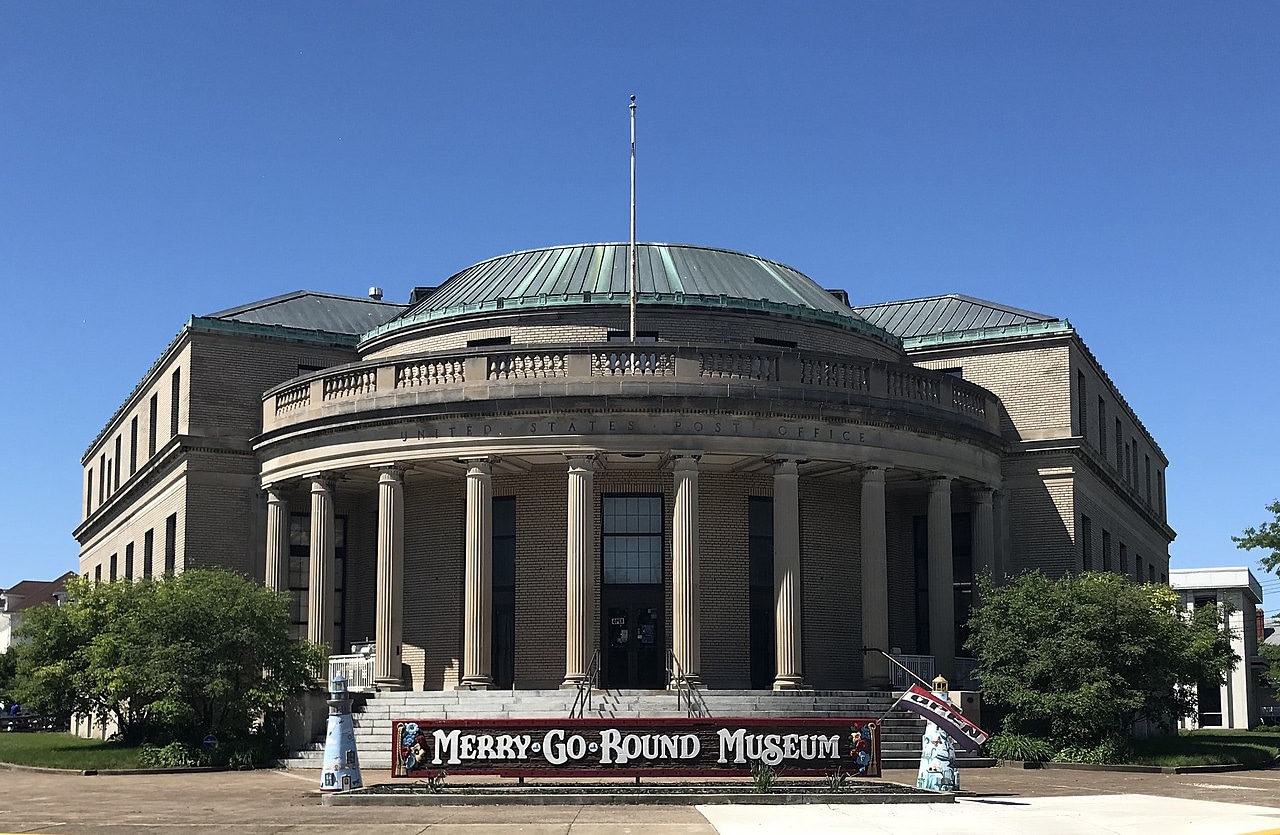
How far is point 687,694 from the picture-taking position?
112 feet

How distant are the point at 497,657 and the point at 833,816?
21.3 meters

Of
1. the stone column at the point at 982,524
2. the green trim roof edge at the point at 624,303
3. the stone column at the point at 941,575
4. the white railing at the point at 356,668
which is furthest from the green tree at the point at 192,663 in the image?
the stone column at the point at 982,524

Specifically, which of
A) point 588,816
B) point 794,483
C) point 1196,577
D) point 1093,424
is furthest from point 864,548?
point 1196,577

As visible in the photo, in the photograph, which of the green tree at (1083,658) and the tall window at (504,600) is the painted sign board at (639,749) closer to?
the green tree at (1083,658)

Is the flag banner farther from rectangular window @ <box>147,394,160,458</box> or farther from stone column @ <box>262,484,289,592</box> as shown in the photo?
rectangular window @ <box>147,394,160,458</box>

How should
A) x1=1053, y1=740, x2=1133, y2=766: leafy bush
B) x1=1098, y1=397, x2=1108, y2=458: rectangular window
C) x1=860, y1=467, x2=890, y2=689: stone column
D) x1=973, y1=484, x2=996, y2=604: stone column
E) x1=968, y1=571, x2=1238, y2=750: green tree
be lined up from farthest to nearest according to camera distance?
1. x1=1098, y1=397, x2=1108, y2=458: rectangular window
2. x1=973, y1=484, x2=996, y2=604: stone column
3. x1=860, y1=467, x2=890, y2=689: stone column
4. x1=968, y1=571, x2=1238, y2=750: green tree
5. x1=1053, y1=740, x2=1133, y2=766: leafy bush

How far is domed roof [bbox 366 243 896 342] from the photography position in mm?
44719

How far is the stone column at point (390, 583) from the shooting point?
3775 cm

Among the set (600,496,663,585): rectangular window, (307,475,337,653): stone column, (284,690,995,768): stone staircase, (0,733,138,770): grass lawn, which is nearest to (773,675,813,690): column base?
(284,690,995,768): stone staircase

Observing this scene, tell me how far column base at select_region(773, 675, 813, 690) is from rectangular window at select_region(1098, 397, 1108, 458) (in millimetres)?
20410

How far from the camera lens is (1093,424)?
51.5m

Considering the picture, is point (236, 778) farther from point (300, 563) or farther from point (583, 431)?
point (300, 563)

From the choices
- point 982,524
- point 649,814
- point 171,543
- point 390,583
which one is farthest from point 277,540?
point 649,814

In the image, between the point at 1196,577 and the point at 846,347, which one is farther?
the point at 1196,577
